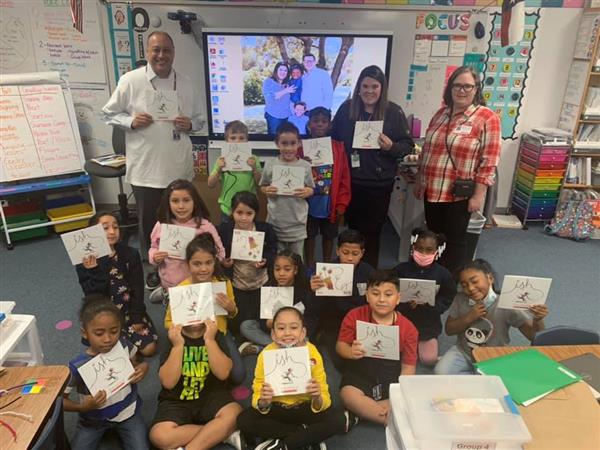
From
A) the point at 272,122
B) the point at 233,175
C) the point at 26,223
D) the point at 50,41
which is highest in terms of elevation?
the point at 50,41

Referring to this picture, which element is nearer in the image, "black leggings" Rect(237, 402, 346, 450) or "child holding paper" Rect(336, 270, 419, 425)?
"black leggings" Rect(237, 402, 346, 450)

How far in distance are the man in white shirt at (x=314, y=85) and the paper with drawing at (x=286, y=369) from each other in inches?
111

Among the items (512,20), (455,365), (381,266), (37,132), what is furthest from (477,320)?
(37,132)

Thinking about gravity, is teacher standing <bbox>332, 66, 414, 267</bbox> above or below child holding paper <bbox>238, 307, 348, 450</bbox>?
above

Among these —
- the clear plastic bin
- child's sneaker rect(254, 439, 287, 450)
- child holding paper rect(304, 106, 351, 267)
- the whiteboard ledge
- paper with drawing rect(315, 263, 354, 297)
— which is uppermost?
the whiteboard ledge

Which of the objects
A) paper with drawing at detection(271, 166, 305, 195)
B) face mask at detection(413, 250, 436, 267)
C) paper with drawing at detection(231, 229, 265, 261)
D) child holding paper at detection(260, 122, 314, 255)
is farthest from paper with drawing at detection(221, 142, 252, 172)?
face mask at detection(413, 250, 436, 267)

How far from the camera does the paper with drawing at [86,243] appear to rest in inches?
97.3

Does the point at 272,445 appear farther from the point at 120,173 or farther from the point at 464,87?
the point at 120,173

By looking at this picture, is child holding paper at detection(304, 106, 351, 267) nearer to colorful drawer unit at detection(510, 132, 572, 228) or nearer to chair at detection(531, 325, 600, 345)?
chair at detection(531, 325, 600, 345)

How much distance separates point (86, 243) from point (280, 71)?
2.46 m

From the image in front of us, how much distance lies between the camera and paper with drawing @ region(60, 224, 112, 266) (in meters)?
2.47

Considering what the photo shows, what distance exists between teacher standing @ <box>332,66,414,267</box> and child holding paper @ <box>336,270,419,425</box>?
0.98 metres

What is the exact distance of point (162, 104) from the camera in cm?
309

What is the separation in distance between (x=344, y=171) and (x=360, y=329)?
132 centimetres
